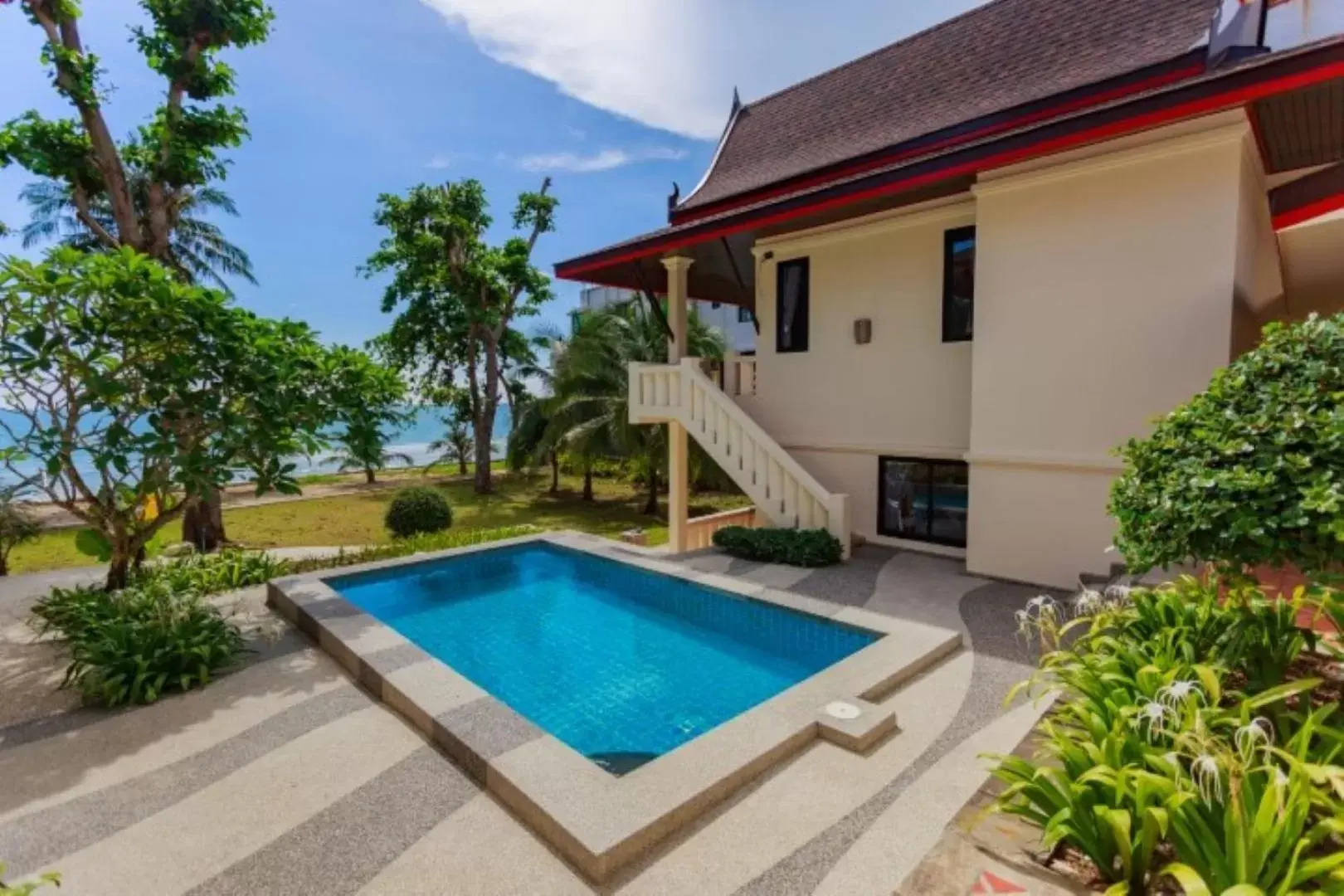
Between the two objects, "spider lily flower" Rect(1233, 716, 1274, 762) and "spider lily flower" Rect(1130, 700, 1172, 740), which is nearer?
"spider lily flower" Rect(1233, 716, 1274, 762)

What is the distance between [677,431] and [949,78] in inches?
316

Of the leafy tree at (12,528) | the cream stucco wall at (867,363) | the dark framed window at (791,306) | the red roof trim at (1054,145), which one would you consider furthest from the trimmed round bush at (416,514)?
the dark framed window at (791,306)

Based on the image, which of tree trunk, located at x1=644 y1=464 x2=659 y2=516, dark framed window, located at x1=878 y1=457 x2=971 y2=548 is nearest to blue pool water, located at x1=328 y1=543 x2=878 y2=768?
dark framed window, located at x1=878 y1=457 x2=971 y2=548

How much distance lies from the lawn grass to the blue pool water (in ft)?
18.2

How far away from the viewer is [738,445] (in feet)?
34.1

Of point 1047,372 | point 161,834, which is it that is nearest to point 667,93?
point 1047,372

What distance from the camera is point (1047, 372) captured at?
768 centimetres

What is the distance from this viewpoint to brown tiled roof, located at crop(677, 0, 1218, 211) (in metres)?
8.82

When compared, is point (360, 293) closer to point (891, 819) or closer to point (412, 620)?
point (412, 620)

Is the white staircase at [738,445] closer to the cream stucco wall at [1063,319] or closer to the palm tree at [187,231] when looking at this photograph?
the cream stucco wall at [1063,319]

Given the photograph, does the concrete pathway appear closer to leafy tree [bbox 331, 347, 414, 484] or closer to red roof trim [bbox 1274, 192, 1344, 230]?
leafy tree [bbox 331, 347, 414, 484]

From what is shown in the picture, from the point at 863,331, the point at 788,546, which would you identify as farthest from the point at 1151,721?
the point at 863,331

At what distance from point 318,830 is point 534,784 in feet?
4.22

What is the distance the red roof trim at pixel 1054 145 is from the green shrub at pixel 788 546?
469 cm
